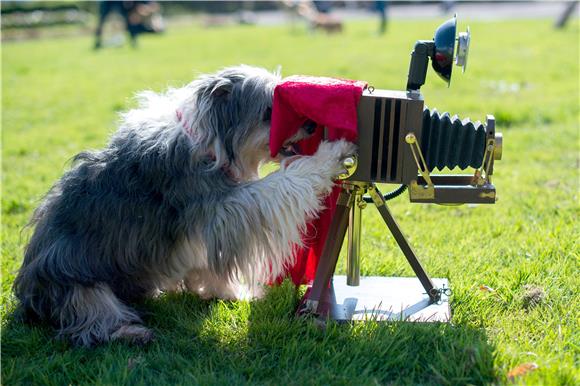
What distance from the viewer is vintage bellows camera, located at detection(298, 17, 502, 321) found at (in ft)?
10.9

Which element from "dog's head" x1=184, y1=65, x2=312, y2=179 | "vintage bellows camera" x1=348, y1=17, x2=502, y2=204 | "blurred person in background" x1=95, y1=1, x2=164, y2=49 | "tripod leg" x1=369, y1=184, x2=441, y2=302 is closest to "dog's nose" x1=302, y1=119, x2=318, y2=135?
"dog's head" x1=184, y1=65, x2=312, y2=179

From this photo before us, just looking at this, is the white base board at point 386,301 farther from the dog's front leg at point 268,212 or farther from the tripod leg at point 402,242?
the dog's front leg at point 268,212

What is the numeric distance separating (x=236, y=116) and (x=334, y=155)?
0.61 m

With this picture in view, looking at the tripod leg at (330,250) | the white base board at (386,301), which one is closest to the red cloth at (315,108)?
the tripod leg at (330,250)

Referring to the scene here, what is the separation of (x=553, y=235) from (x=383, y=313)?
160cm

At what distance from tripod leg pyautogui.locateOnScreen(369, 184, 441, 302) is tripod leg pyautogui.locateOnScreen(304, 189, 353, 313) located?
0.47ft

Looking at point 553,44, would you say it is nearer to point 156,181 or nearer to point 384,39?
point 384,39

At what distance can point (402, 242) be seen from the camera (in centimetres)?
371

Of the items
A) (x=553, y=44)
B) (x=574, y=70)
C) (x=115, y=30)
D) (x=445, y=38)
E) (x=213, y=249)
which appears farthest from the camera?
(x=115, y=30)

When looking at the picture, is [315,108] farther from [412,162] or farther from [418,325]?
[418,325]

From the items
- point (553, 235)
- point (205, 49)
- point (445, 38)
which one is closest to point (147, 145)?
point (445, 38)

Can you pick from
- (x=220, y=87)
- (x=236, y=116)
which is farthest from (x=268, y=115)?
(x=220, y=87)

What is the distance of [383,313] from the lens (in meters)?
3.73

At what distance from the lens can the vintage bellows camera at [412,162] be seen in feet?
10.9
